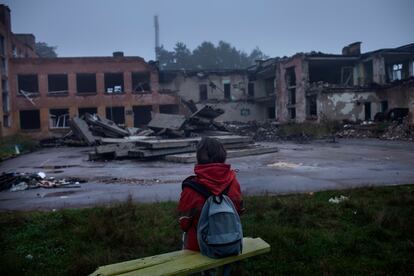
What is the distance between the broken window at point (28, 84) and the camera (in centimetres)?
3334

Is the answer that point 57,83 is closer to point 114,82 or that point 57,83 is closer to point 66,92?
point 66,92

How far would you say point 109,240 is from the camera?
436 centimetres

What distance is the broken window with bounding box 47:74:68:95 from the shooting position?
3477 cm

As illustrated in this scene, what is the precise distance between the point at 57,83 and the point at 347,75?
27.4 metres

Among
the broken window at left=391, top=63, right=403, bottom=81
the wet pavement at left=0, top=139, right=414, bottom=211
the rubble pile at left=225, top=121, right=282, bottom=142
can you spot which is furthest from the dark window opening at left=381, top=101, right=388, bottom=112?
the wet pavement at left=0, top=139, right=414, bottom=211

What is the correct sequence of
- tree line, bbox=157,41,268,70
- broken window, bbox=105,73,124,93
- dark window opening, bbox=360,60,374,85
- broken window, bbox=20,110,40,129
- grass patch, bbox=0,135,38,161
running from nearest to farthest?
grass patch, bbox=0,135,38,161, dark window opening, bbox=360,60,374,85, broken window, bbox=20,110,40,129, broken window, bbox=105,73,124,93, tree line, bbox=157,41,268,70

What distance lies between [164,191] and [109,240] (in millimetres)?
3233

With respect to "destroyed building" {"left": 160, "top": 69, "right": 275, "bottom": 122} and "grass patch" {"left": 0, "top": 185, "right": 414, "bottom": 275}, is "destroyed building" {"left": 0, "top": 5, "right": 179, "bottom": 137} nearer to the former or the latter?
"destroyed building" {"left": 160, "top": 69, "right": 275, "bottom": 122}

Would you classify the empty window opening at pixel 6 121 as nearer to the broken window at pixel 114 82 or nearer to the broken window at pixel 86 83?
the broken window at pixel 86 83

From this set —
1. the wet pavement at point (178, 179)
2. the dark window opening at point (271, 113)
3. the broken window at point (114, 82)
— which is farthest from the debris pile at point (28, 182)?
the dark window opening at point (271, 113)

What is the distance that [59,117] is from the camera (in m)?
33.6

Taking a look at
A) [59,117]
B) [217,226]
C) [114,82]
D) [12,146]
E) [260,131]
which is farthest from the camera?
[114,82]

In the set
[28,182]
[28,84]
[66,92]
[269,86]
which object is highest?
[28,84]

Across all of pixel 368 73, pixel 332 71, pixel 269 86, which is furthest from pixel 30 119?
pixel 368 73
